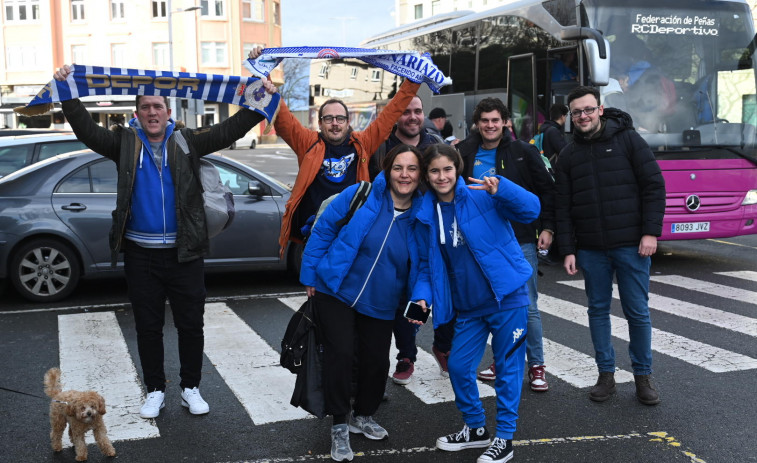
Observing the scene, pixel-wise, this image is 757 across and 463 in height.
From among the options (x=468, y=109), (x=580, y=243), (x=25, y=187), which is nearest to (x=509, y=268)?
(x=580, y=243)

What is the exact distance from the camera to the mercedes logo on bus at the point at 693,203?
1035cm

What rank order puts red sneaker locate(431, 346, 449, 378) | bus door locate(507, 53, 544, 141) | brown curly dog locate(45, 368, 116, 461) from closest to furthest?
brown curly dog locate(45, 368, 116, 461) < red sneaker locate(431, 346, 449, 378) < bus door locate(507, 53, 544, 141)

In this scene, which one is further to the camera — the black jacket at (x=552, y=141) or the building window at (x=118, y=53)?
the building window at (x=118, y=53)

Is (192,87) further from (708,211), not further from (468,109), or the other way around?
(468,109)

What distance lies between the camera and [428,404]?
5.25 meters

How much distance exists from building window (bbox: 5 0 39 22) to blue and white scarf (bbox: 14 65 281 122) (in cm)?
6291

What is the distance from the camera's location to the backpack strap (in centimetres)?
437

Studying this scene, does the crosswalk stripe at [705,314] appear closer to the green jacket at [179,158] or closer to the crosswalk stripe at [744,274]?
the crosswalk stripe at [744,274]

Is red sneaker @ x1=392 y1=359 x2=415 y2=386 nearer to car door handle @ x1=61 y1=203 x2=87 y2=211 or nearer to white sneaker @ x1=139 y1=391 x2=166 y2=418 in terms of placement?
white sneaker @ x1=139 y1=391 x2=166 y2=418

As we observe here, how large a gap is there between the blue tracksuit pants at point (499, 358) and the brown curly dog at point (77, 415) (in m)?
1.85

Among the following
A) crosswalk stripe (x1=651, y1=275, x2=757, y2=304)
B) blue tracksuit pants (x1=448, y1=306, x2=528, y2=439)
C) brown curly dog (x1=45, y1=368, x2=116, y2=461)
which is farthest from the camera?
crosswalk stripe (x1=651, y1=275, x2=757, y2=304)

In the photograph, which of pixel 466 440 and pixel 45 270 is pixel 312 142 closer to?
pixel 466 440

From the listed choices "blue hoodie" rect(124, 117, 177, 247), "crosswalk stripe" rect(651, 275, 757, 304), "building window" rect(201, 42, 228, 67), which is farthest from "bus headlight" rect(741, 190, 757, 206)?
"building window" rect(201, 42, 228, 67)

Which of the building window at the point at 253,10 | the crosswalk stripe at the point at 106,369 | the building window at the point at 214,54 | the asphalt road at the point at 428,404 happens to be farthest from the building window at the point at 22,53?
the crosswalk stripe at the point at 106,369
